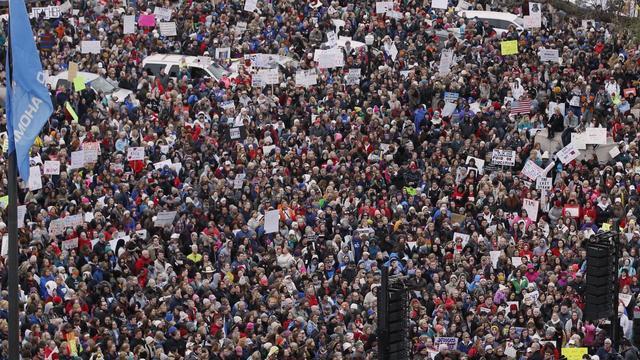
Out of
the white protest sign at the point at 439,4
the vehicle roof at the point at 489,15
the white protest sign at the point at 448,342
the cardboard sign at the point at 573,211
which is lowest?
the white protest sign at the point at 448,342

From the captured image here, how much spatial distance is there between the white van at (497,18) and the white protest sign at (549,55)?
3741 millimetres

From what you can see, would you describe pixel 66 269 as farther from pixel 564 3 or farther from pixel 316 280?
pixel 564 3

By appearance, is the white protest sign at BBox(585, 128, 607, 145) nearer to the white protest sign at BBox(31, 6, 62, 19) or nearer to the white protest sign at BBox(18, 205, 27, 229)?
the white protest sign at BBox(18, 205, 27, 229)

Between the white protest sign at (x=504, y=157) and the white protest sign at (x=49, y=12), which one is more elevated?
the white protest sign at (x=49, y=12)

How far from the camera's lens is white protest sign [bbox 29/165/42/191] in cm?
3431

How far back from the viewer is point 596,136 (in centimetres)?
3741

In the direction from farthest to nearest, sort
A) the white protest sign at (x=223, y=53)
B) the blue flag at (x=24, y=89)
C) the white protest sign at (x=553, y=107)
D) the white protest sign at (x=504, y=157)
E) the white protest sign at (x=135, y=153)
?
1. the white protest sign at (x=223, y=53)
2. the white protest sign at (x=553, y=107)
3. the white protest sign at (x=504, y=157)
4. the white protest sign at (x=135, y=153)
5. the blue flag at (x=24, y=89)

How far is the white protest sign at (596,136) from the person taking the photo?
3731 cm

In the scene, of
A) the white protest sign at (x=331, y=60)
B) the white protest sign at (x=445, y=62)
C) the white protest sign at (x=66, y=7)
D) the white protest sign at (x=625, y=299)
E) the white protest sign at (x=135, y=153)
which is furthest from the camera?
the white protest sign at (x=66, y=7)

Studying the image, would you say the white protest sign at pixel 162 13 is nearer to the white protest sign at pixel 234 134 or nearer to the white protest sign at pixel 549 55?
the white protest sign at pixel 234 134

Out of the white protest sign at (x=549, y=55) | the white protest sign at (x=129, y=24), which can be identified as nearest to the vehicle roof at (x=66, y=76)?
the white protest sign at (x=129, y=24)

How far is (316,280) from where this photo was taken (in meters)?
31.6

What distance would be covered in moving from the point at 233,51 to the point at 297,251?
38.1 feet

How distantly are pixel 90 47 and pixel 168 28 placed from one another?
8.35 feet
